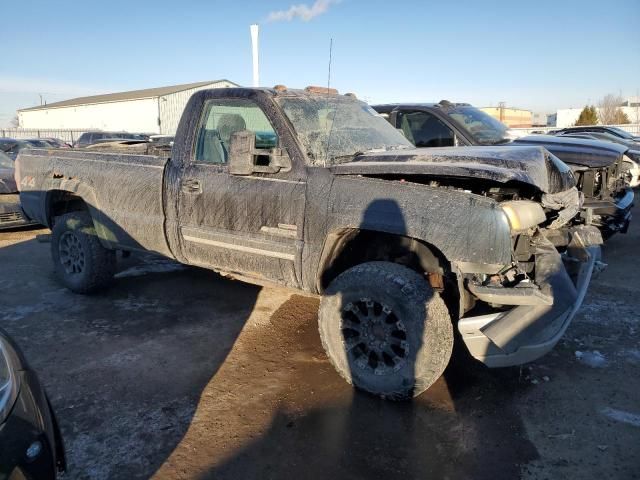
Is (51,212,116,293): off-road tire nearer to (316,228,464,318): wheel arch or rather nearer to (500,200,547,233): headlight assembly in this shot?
(316,228,464,318): wheel arch

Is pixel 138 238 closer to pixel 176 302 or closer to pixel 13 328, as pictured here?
pixel 176 302

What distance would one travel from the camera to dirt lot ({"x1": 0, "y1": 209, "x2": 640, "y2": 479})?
8.92 feet

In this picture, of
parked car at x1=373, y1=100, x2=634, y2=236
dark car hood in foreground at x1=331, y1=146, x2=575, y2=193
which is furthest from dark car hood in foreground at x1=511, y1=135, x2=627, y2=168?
dark car hood in foreground at x1=331, y1=146, x2=575, y2=193

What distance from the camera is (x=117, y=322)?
4.69m

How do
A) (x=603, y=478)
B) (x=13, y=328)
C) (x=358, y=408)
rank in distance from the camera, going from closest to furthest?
1. (x=603, y=478)
2. (x=358, y=408)
3. (x=13, y=328)

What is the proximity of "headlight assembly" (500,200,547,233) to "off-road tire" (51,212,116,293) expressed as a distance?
4030mm

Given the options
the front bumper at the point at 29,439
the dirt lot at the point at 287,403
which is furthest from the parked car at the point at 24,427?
the dirt lot at the point at 287,403

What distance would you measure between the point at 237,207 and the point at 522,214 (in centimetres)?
201

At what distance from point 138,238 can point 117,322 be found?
0.80 meters

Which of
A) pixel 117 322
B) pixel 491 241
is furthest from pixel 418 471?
pixel 117 322

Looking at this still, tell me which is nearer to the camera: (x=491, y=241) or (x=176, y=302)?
(x=491, y=241)

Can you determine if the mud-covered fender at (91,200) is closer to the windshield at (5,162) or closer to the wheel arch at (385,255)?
the wheel arch at (385,255)

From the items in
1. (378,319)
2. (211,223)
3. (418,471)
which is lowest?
(418,471)

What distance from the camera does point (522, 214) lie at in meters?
3.09
